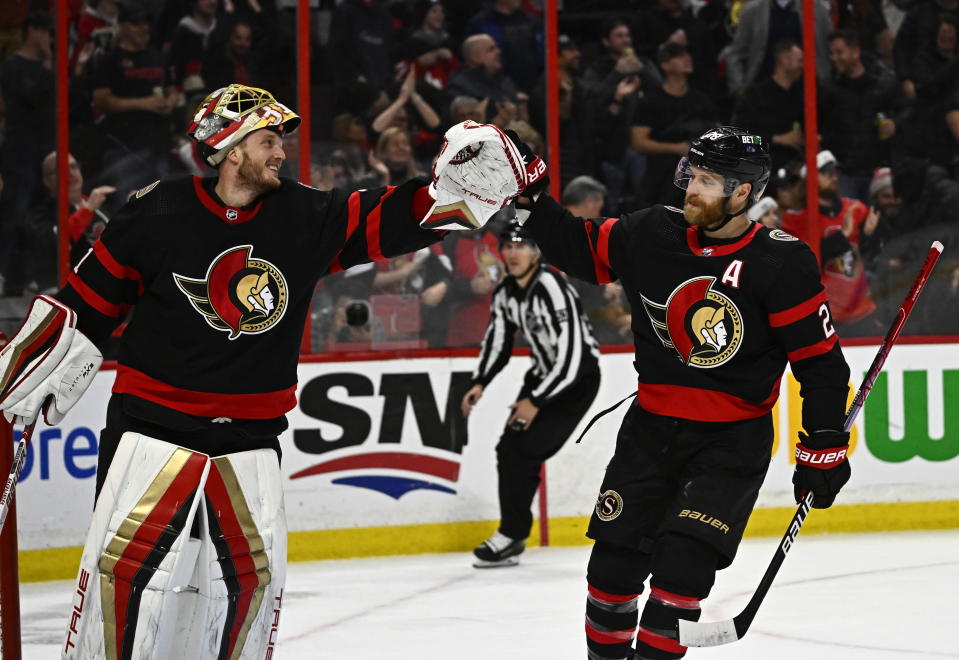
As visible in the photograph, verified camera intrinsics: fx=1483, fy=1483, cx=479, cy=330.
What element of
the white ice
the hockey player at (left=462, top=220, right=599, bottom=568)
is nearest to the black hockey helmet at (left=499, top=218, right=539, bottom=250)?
the hockey player at (left=462, top=220, right=599, bottom=568)

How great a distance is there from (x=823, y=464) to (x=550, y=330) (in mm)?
2662

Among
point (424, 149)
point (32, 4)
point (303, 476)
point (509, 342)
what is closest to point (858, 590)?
point (509, 342)

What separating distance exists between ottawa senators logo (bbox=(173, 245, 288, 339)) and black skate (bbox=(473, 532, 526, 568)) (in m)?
2.98

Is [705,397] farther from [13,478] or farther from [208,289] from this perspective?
[13,478]

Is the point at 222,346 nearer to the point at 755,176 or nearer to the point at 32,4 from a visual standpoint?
the point at 755,176

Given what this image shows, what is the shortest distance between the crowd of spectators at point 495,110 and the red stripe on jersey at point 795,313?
343 centimetres

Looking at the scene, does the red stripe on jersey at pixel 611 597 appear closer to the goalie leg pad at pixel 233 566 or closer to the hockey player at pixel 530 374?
the goalie leg pad at pixel 233 566

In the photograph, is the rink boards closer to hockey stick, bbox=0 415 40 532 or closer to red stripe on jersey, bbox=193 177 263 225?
hockey stick, bbox=0 415 40 532

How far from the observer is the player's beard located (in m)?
3.15

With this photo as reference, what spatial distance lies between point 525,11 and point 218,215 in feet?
13.4

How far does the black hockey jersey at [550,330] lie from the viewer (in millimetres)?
5711

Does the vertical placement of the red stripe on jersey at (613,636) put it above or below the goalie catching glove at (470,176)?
below

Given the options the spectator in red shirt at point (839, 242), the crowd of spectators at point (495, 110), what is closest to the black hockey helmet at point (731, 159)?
the crowd of spectators at point (495, 110)

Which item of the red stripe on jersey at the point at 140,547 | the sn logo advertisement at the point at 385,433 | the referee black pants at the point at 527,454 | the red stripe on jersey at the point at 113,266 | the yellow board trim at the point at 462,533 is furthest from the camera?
the sn logo advertisement at the point at 385,433
